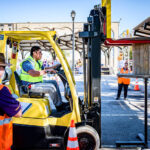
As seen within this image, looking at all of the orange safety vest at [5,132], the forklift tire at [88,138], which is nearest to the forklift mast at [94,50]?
the forklift tire at [88,138]

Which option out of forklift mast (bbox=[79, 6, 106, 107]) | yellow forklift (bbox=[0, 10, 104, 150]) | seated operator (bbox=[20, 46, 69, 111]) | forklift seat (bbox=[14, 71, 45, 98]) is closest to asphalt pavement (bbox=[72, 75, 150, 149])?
yellow forklift (bbox=[0, 10, 104, 150])

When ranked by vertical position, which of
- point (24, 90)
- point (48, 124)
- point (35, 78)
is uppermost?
point (35, 78)

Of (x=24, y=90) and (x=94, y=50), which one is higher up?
(x=94, y=50)

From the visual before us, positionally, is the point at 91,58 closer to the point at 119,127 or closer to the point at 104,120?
the point at 119,127

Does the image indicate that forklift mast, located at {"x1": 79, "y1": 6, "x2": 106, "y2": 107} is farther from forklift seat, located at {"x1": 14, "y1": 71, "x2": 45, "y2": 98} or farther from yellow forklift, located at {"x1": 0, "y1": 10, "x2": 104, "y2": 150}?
forklift seat, located at {"x1": 14, "y1": 71, "x2": 45, "y2": 98}

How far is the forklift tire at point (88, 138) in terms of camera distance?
3.56 meters

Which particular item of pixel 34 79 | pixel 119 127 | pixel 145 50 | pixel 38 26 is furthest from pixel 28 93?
pixel 38 26

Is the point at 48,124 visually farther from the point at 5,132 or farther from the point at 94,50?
the point at 94,50

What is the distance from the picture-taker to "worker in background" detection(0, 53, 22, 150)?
2113 mm

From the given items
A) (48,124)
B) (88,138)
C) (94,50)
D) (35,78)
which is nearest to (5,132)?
(48,124)

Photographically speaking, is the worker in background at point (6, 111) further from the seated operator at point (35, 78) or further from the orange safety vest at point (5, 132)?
the seated operator at point (35, 78)

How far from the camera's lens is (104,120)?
20.9 ft

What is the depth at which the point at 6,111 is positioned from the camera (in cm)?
215

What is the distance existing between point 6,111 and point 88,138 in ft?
6.10
